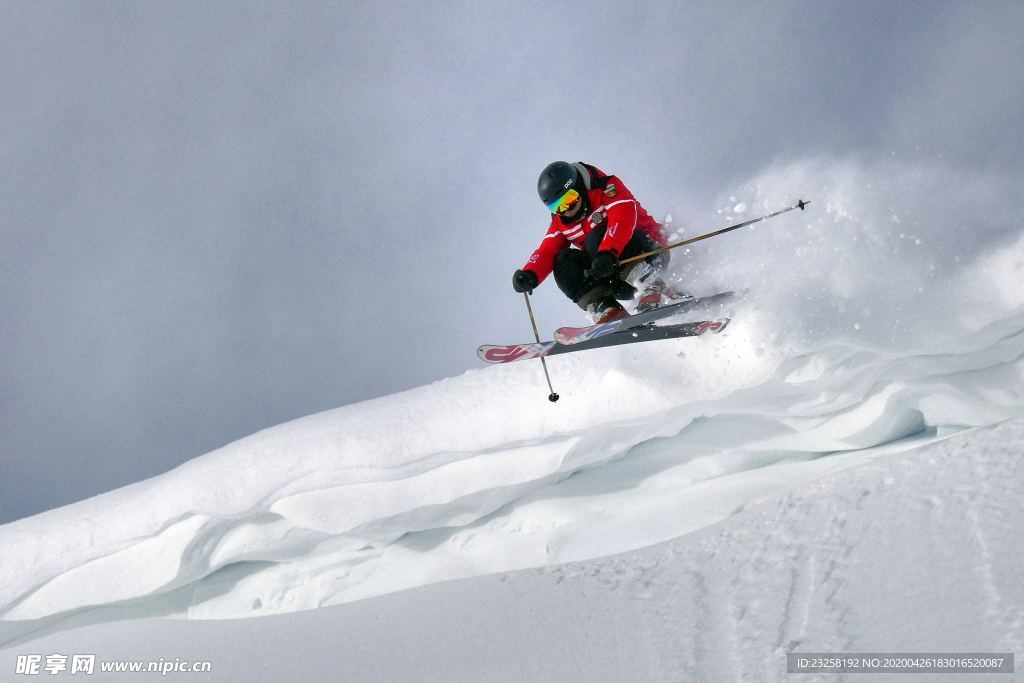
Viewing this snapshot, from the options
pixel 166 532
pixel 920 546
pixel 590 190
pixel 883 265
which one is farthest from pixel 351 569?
pixel 883 265

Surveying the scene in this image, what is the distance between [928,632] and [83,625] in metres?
5.29

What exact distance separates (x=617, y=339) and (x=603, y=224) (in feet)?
2.66

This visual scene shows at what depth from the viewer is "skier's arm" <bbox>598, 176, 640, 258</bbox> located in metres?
5.22

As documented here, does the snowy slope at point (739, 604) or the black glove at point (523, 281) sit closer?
the snowy slope at point (739, 604)

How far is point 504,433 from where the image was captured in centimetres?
534

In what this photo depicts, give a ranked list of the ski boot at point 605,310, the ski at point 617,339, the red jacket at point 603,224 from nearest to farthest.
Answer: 1. the ski at point 617,339
2. the red jacket at point 603,224
3. the ski boot at point 605,310

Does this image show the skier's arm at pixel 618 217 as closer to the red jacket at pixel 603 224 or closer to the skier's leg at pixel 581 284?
the red jacket at pixel 603 224

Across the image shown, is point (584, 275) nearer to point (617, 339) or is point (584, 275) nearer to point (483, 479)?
point (617, 339)

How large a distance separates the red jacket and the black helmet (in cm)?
19

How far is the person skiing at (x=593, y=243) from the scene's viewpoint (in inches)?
208

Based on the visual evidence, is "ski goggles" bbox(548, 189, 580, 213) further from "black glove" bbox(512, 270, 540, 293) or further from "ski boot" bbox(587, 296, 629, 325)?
"ski boot" bbox(587, 296, 629, 325)

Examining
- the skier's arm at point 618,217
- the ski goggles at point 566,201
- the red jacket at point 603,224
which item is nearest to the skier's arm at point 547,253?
the red jacket at point 603,224

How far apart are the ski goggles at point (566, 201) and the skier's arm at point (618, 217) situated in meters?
0.22

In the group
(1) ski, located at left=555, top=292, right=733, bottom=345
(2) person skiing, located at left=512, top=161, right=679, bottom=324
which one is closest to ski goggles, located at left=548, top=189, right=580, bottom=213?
(2) person skiing, located at left=512, top=161, right=679, bottom=324
